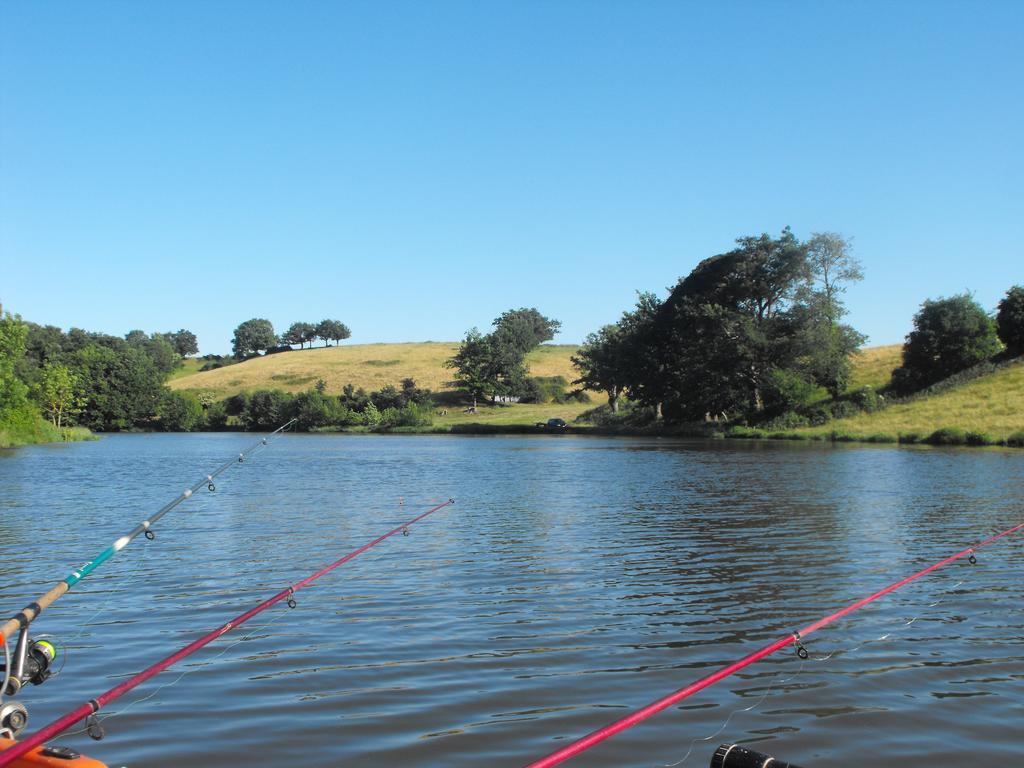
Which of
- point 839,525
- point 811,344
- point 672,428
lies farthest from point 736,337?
point 839,525

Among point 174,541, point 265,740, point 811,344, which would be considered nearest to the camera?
point 265,740

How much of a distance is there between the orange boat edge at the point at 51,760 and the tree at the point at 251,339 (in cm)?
17402

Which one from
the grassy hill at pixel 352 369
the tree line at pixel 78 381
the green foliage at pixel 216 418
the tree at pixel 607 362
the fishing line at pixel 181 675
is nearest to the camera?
the fishing line at pixel 181 675

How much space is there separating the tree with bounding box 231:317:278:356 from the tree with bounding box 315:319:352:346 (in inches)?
381

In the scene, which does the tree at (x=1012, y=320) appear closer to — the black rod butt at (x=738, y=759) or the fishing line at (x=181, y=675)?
→ the fishing line at (x=181, y=675)

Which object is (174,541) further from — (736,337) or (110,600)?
(736,337)

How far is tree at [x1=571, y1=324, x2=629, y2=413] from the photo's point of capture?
251 ft

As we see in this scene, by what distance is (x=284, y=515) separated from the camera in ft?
65.8

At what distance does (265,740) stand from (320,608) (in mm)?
4248

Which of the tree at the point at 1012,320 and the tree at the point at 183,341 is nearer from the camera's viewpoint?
the tree at the point at 1012,320

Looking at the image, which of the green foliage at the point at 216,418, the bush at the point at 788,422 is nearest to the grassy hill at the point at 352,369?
the green foliage at the point at 216,418

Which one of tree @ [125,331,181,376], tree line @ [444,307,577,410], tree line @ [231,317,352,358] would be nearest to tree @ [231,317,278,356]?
tree line @ [231,317,352,358]

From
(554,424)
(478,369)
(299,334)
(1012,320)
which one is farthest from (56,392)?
(299,334)

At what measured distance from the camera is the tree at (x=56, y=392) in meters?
71.4
